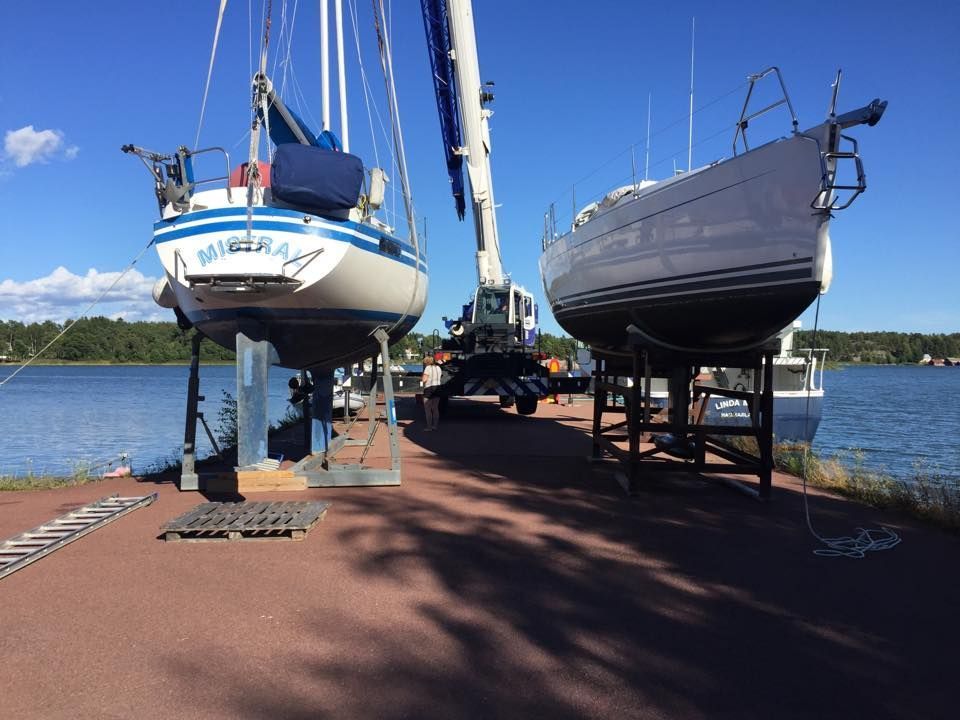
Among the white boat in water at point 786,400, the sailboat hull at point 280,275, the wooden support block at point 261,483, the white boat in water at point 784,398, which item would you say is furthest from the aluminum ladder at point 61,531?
the white boat in water at point 786,400

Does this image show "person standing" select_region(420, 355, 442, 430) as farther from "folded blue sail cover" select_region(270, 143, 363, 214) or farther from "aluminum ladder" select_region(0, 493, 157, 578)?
"folded blue sail cover" select_region(270, 143, 363, 214)

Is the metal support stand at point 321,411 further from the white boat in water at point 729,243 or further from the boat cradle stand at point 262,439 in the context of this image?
the white boat in water at point 729,243

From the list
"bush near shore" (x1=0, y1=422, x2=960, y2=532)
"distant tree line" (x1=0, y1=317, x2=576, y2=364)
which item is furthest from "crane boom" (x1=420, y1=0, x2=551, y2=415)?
"distant tree line" (x1=0, y1=317, x2=576, y2=364)

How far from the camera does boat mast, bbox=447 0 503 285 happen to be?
613 inches

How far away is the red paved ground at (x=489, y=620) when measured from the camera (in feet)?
9.36

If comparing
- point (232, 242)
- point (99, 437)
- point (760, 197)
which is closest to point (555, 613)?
point (760, 197)

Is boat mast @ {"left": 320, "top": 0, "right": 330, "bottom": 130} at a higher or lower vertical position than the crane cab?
higher

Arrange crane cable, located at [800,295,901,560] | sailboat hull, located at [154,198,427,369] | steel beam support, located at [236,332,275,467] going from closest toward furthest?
crane cable, located at [800,295,901,560] → sailboat hull, located at [154,198,427,369] → steel beam support, located at [236,332,275,467]

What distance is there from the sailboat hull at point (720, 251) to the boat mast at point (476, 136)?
915cm

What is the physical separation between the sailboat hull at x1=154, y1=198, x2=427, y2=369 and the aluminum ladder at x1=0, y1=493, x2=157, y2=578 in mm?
1959

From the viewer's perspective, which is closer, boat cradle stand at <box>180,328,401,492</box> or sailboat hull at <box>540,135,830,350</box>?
sailboat hull at <box>540,135,830,350</box>

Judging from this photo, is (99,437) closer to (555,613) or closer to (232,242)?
(232,242)

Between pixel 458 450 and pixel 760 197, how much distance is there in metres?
6.24

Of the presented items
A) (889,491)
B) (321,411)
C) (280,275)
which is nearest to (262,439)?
(280,275)
